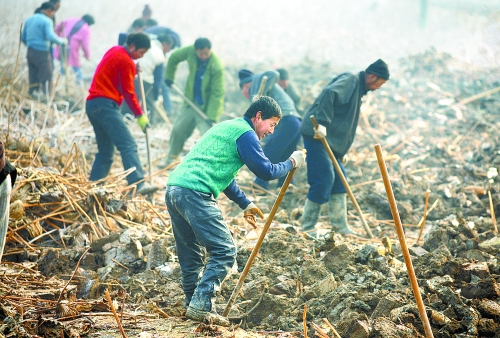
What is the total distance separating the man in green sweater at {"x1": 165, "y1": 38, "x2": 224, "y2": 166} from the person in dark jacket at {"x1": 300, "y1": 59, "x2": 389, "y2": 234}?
2631 millimetres

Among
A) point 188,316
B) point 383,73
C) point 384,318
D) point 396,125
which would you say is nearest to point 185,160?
point 188,316

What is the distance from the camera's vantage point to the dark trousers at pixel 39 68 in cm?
995

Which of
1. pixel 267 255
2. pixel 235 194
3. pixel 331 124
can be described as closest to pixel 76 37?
pixel 331 124

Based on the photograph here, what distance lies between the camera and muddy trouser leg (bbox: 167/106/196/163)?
8461 mm

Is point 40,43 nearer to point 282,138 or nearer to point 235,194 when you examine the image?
point 282,138

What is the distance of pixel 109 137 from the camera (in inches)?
262

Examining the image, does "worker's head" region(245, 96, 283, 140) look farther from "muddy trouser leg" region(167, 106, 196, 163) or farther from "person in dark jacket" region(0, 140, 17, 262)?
"muddy trouser leg" region(167, 106, 196, 163)

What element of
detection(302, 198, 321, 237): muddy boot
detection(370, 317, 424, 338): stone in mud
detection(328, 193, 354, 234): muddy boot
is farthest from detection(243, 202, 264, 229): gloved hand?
detection(328, 193, 354, 234): muddy boot

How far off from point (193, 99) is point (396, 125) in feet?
15.1

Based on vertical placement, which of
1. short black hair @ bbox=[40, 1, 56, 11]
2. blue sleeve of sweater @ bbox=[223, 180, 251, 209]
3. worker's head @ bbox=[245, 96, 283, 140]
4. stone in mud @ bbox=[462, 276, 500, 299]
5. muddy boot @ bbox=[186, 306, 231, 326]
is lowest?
muddy boot @ bbox=[186, 306, 231, 326]

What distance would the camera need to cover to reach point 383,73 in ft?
18.7

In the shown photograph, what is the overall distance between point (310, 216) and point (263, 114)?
2435mm

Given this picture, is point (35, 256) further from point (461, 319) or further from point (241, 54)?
point (241, 54)

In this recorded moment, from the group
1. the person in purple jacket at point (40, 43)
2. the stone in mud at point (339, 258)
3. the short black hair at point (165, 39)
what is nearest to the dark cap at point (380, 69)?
the stone in mud at point (339, 258)
